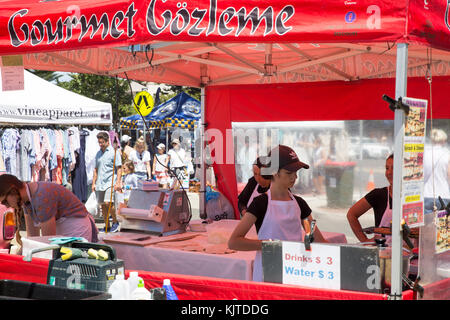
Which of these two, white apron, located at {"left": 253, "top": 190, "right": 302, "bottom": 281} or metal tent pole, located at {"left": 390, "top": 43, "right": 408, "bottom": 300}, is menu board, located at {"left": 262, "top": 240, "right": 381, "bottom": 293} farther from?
white apron, located at {"left": 253, "top": 190, "right": 302, "bottom": 281}

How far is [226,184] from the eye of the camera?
6.85 metres

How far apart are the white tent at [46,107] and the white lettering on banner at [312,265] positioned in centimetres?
768

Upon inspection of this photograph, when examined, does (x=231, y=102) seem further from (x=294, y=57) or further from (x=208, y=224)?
(x=208, y=224)

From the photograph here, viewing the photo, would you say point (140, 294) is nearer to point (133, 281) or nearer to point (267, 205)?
point (133, 281)

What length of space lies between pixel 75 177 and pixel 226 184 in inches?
203

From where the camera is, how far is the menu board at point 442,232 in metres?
2.65

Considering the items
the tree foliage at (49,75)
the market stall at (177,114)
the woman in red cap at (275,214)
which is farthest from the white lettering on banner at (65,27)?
the tree foliage at (49,75)

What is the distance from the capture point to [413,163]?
2568 millimetres

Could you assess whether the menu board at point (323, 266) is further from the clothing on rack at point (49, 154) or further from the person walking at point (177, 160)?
the person walking at point (177, 160)

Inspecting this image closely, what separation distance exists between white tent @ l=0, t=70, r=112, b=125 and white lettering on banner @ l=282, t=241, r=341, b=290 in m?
7.68

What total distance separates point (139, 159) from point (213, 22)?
8840 millimetres

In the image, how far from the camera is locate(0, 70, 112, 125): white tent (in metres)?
9.16

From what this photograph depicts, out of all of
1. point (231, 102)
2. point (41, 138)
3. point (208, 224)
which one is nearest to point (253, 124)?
point (231, 102)

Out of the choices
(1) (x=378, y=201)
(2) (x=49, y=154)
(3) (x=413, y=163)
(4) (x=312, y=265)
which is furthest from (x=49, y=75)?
(3) (x=413, y=163)
